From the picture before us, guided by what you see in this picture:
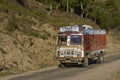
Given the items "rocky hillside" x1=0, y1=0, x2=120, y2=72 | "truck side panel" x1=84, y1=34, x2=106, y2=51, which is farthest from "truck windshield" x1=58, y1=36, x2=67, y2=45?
"rocky hillside" x1=0, y1=0, x2=120, y2=72

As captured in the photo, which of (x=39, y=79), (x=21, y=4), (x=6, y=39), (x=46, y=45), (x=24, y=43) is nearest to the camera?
(x=39, y=79)

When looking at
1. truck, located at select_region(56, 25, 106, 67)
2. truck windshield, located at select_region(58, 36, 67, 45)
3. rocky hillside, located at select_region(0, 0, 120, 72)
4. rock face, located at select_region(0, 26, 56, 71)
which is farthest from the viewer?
truck windshield, located at select_region(58, 36, 67, 45)

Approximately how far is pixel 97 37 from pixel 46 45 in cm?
856

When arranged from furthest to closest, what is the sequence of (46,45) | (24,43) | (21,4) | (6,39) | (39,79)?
(21,4), (46,45), (24,43), (6,39), (39,79)

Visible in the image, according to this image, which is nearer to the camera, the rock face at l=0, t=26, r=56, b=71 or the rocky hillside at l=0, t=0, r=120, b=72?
the rock face at l=0, t=26, r=56, b=71

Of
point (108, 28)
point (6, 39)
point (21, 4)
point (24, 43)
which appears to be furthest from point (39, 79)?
point (108, 28)

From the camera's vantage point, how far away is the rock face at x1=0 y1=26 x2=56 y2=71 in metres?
34.0

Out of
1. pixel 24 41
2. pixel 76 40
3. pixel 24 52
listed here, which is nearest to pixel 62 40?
pixel 76 40

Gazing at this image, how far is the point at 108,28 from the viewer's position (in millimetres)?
93812

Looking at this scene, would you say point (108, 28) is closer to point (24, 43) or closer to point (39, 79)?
point (24, 43)

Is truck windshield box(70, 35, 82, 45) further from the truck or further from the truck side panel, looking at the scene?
the truck side panel

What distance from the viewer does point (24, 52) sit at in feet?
128

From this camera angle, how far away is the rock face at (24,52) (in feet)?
112

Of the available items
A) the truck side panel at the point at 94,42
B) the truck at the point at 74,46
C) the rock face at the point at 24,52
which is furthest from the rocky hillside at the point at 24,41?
the truck side panel at the point at 94,42
